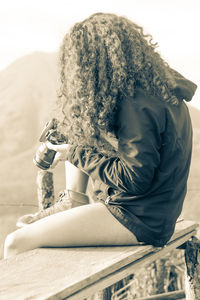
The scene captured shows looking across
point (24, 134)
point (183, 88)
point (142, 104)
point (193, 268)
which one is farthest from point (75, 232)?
point (24, 134)

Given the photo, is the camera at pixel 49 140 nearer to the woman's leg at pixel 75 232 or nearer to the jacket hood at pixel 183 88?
the woman's leg at pixel 75 232

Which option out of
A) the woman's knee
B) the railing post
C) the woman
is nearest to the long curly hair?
the woman

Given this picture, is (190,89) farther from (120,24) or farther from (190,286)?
(190,286)

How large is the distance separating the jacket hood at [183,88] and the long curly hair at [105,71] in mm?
34

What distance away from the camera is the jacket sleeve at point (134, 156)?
1.63 m

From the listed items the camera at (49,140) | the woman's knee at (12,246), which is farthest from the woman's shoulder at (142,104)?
the woman's knee at (12,246)

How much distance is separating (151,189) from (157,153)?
17 cm

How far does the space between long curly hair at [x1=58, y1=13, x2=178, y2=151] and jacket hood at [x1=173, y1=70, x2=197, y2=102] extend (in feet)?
0.11

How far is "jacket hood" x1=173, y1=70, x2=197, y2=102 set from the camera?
1.82 meters

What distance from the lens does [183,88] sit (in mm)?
1837

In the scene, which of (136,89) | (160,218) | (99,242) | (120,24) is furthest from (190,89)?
(99,242)

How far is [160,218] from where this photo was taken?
5.93 feet

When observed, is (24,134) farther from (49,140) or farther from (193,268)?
(49,140)

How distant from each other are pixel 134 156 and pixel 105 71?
36 centimetres
